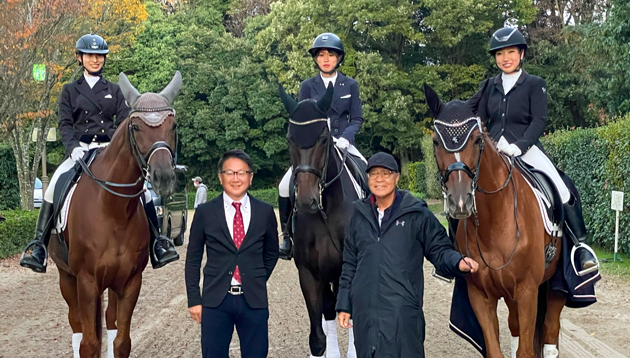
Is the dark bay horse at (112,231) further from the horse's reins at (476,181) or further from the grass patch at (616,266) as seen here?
the grass patch at (616,266)

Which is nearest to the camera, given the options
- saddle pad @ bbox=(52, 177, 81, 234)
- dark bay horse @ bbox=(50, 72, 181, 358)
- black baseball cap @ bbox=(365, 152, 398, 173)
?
black baseball cap @ bbox=(365, 152, 398, 173)

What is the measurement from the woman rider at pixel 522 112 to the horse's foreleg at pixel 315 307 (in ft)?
7.22

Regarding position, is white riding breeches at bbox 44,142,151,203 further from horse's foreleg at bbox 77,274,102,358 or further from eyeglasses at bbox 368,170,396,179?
eyeglasses at bbox 368,170,396,179

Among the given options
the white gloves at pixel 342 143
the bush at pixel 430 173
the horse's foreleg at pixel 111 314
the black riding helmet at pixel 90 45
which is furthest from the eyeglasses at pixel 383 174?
the bush at pixel 430 173

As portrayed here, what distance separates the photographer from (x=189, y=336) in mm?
8766

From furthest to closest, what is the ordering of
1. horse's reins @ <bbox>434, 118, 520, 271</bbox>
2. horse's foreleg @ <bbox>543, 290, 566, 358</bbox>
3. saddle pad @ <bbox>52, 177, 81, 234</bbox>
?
saddle pad @ <bbox>52, 177, 81, 234</bbox> < horse's foreleg @ <bbox>543, 290, 566, 358</bbox> < horse's reins @ <bbox>434, 118, 520, 271</bbox>

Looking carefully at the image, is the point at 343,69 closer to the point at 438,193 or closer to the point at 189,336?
the point at 438,193

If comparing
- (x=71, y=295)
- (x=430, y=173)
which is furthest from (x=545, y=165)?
(x=430, y=173)

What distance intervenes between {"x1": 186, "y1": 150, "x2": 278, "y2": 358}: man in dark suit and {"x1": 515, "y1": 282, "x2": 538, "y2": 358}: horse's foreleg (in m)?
2.07

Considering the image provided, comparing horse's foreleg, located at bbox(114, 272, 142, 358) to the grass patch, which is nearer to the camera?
horse's foreleg, located at bbox(114, 272, 142, 358)

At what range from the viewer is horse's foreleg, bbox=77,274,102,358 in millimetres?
6285

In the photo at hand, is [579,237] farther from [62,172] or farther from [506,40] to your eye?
[62,172]

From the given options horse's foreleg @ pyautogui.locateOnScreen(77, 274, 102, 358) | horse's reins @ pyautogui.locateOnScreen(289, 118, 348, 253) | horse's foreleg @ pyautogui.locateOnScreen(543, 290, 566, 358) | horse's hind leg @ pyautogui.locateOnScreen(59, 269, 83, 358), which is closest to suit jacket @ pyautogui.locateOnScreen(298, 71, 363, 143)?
horse's reins @ pyautogui.locateOnScreen(289, 118, 348, 253)

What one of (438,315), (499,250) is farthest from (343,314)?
(438,315)
